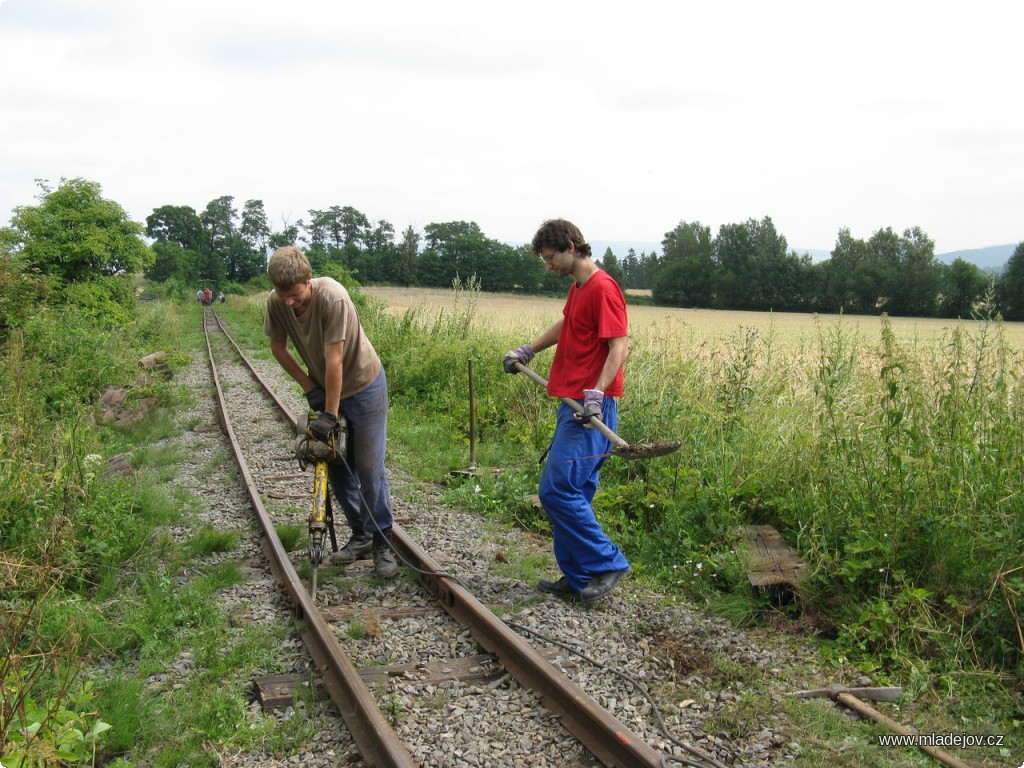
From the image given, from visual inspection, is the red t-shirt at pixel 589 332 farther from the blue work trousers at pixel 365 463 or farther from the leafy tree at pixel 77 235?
the leafy tree at pixel 77 235

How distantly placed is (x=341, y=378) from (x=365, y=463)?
76 cm

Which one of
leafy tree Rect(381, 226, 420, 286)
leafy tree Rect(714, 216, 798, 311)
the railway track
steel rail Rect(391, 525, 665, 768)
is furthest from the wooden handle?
leafy tree Rect(714, 216, 798, 311)

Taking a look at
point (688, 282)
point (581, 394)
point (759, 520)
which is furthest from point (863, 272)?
point (581, 394)

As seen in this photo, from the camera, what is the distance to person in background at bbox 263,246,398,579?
4.78 meters

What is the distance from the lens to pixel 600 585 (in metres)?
4.90

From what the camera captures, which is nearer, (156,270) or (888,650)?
(888,650)

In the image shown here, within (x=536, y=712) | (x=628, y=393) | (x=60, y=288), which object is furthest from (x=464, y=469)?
(x=60, y=288)

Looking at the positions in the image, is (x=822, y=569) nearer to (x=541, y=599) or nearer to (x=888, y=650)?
(x=888, y=650)

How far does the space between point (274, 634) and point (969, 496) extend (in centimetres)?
420

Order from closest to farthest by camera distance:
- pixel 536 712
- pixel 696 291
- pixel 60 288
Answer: pixel 536 712 → pixel 60 288 → pixel 696 291

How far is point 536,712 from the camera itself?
365 cm

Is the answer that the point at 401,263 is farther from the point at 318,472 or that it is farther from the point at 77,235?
the point at 318,472

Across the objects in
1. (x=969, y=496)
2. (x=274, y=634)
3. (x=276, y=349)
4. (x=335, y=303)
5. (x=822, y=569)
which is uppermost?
(x=335, y=303)

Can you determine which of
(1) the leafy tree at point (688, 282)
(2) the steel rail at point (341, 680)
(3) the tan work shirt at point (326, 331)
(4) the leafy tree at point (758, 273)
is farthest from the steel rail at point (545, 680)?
(1) the leafy tree at point (688, 282)
